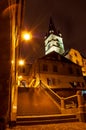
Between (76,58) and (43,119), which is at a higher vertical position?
(76,58)

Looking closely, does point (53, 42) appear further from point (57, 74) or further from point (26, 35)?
point (26, 35)

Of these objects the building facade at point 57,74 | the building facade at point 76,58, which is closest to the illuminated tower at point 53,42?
the building facade at point 76,58

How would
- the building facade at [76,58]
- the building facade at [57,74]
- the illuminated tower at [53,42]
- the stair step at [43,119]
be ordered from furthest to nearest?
the illuminated tower at [53,42], the building facade at [76,58], the building facade at [57,74], the stair step at [43,119]

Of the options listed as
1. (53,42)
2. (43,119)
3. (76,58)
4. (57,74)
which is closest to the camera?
(43,119)

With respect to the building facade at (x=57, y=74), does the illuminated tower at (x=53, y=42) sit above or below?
above

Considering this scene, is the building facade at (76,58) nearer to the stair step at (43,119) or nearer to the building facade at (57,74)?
the building facade at (57,74)

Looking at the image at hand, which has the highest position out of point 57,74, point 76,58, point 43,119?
point 76,58

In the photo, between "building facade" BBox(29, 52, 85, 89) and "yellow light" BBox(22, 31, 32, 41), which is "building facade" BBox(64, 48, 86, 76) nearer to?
"building facade" BBox(29, 52, 85, 89)

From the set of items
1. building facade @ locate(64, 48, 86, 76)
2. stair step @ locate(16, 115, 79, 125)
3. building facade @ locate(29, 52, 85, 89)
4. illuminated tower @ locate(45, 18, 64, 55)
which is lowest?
stair step @ locate(16, 115, 79, 125)

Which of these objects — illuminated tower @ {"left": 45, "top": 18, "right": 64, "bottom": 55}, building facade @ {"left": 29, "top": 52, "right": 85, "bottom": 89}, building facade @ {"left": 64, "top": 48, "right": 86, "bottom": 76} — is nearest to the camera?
building facade @ {"left": 29, "top": 52, "right": 85, "bottom": 89}

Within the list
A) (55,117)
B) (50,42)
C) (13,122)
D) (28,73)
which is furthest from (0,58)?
(50,42)

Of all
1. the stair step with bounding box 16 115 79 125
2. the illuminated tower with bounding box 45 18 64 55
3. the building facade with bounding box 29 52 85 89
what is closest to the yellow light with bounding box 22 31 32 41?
the stair step with bounding box 16 115 79 125

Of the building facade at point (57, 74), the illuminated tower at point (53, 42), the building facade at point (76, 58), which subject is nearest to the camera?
the building facade at point (57, 74)

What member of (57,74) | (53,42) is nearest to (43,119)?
(57,74)
